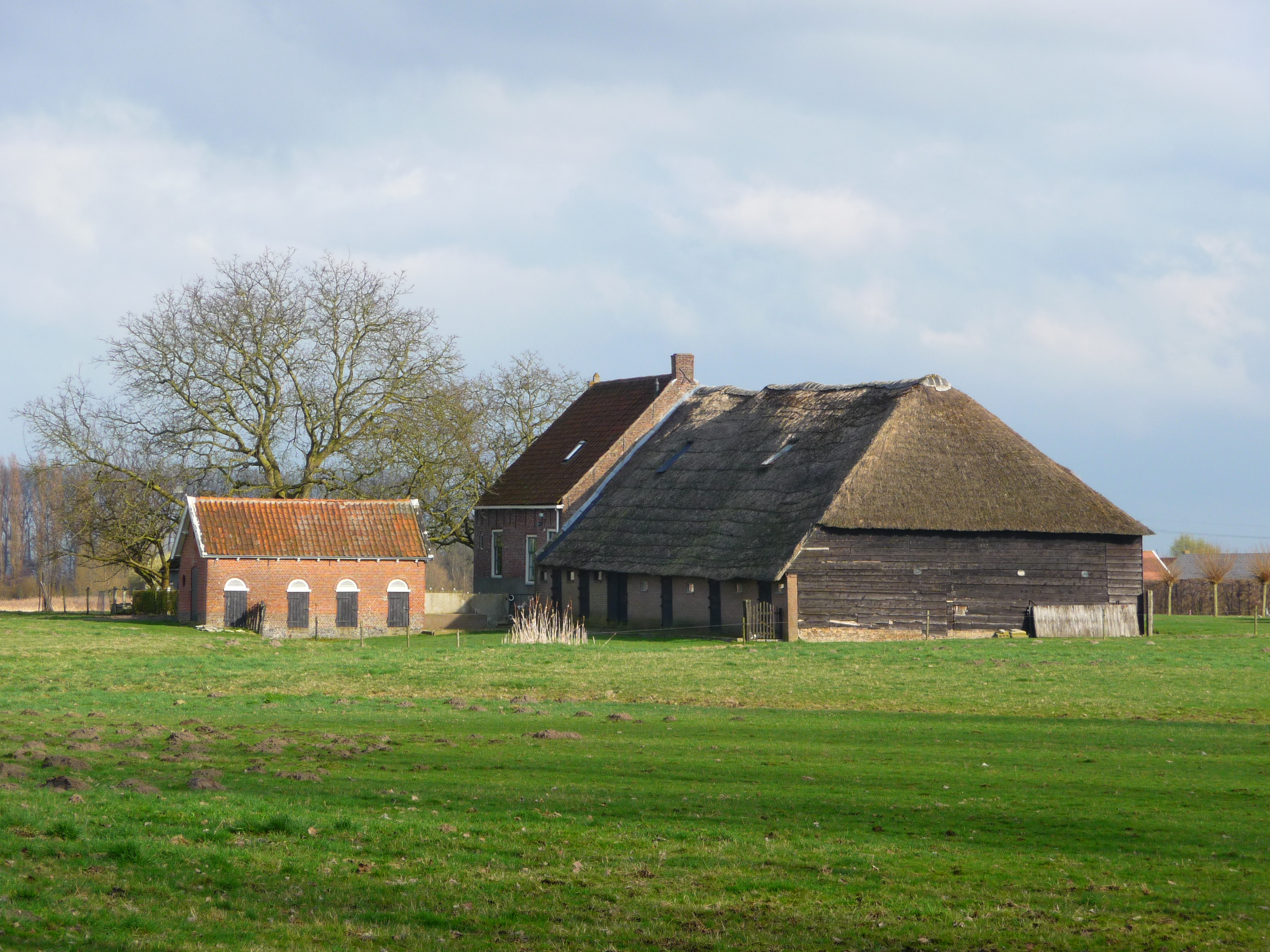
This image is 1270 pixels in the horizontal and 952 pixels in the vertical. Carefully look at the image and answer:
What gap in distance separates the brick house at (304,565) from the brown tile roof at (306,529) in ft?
0.11

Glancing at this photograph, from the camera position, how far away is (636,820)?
11867 millimetres

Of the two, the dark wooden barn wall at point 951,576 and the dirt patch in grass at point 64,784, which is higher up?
the dark wooden barn wall at point 951,576

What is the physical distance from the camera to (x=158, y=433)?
52969 millimetres

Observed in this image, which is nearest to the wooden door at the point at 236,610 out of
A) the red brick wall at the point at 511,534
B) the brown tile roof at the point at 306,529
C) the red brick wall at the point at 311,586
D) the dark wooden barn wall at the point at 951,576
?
the red brick wall at the point at 311,586

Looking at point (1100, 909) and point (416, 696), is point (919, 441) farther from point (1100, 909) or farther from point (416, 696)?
point (1100, 909)

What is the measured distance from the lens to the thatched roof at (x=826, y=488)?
42.3m

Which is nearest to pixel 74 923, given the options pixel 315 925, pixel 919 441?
pixel 315 925

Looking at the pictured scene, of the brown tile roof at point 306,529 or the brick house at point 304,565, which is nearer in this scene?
the brick house at point 304,565

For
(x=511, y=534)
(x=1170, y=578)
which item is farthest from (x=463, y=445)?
(x=1170, y=578)

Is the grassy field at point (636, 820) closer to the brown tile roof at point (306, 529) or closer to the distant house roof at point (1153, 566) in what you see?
the brown tile roof at point (306, 529)

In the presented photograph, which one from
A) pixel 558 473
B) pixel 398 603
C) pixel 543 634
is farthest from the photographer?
pixel 558 473

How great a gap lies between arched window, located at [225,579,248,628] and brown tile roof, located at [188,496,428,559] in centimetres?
114

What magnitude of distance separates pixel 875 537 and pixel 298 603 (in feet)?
69.6

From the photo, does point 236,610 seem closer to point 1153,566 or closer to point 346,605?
point 346,605
